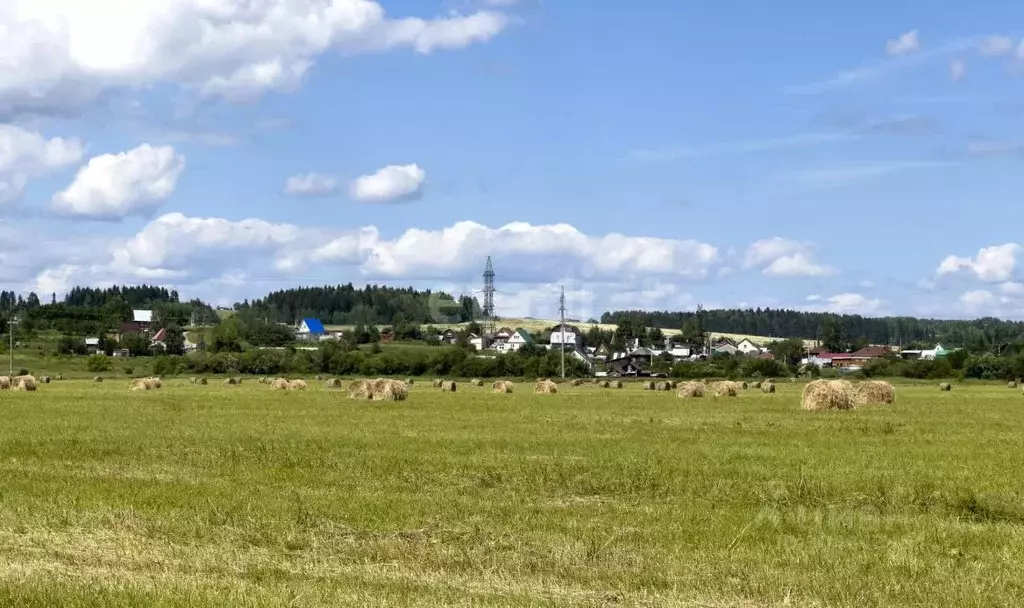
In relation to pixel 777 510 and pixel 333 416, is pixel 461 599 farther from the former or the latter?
pixel 333 416

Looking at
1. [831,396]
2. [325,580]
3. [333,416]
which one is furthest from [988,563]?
[831,396]

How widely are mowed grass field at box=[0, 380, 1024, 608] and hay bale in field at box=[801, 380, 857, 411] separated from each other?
43.4 ft

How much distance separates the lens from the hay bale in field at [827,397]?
143 feet

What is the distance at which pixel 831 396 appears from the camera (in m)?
43.7

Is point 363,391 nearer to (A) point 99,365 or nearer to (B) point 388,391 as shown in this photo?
(B) point 388,391

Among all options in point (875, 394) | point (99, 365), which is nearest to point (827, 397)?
point (875, 394)

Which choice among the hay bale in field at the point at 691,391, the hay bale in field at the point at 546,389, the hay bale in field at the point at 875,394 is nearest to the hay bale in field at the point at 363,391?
the hay bale in field at the point at 546,389

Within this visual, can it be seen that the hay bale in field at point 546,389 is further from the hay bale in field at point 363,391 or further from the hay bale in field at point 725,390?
the hay bale in field at point 363,391

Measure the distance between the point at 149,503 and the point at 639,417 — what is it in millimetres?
22711

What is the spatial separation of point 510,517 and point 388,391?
1417 inches

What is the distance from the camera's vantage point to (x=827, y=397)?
143 feet

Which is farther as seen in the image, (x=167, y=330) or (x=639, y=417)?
→ (x=167, y=330)

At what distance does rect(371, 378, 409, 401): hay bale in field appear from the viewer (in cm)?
5112

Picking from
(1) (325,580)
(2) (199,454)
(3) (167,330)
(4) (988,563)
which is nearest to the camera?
(1) (325,580)
